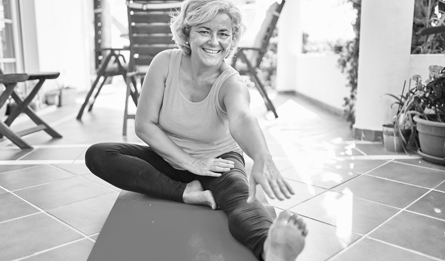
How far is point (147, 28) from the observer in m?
3.96

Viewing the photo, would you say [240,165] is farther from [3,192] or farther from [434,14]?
[434,14]

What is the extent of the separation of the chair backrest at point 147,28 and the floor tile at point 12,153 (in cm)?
131

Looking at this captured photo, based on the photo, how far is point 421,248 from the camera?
5.34 feet

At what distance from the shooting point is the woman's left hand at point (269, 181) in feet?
3.95

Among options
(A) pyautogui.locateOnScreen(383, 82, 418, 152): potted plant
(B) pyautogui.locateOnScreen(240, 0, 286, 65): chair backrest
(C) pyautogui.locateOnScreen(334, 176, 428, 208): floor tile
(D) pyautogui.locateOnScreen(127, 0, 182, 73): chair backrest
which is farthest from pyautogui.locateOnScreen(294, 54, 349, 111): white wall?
(C) pyautogui.locateOnScreen(334, 176, 428, 208): floor tile

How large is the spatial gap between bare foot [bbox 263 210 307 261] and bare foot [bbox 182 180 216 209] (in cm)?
52

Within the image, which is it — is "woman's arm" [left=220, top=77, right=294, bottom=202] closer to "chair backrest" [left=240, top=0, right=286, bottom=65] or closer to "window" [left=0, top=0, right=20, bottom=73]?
"chair backrest" [left=240, top=0, right=286, bottom=65]

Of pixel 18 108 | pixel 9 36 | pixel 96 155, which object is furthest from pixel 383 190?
pixel 9 36

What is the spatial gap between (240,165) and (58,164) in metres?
1.51

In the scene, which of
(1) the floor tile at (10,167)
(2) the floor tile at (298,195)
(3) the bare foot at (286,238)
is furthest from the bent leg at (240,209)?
(1) the floor tile at (10,167)

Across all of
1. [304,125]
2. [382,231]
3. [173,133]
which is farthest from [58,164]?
[304,125]

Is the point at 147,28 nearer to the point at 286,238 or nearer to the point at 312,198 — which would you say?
the point at 312,198

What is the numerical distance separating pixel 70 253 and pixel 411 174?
202 cm

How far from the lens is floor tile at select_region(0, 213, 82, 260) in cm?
160
